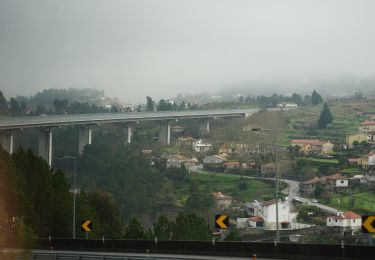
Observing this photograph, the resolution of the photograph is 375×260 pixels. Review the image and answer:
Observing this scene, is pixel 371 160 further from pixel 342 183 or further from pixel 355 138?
pixel 355 138

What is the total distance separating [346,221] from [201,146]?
9894 centimetres

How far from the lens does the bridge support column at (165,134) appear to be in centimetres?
18800

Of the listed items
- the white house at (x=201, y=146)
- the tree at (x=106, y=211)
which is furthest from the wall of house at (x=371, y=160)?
the tree at (x=106, y=211)

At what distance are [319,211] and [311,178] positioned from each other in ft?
87.3

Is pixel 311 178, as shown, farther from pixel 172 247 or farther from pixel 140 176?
pixel 172 247

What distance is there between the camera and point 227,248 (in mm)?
43938

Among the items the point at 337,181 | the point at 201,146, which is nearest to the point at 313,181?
the point at 337,181

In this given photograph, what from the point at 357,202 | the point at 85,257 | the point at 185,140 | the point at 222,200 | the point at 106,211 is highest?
the point at 85,257

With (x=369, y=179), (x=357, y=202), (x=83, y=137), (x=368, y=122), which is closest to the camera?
(x=357, y=202)

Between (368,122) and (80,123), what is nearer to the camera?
(80,123)

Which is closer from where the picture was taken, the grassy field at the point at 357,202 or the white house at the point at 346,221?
the white house at the point at 346,221

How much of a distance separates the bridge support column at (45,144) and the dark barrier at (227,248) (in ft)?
248

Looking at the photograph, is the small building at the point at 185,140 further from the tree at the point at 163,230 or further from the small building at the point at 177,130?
the tree at the point at 163,230

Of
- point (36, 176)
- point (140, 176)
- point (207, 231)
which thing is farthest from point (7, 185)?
point (140, 176)
